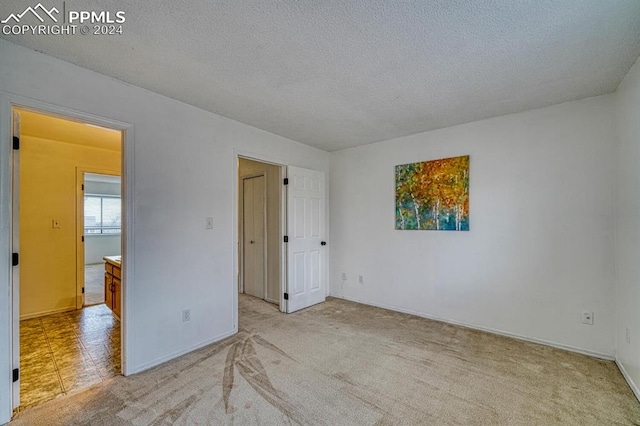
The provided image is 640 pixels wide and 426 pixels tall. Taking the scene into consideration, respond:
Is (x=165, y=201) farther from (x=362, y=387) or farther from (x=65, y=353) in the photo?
(x=362, y=387)

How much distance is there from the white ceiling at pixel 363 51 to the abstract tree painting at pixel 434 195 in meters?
0.79

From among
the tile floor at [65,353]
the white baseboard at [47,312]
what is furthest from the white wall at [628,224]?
the white baseboard at [47,312]

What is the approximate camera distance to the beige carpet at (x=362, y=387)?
6.05ft

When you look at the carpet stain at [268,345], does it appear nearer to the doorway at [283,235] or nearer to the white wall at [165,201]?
the white wall at [165,201]

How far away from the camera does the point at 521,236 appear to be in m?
3.03

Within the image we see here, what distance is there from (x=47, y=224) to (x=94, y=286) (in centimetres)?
217

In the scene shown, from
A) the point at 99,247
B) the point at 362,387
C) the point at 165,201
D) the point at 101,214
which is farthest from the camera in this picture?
the point at 101,214

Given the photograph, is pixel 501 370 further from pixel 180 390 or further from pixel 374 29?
pixel 374 29

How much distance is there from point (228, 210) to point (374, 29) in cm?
228

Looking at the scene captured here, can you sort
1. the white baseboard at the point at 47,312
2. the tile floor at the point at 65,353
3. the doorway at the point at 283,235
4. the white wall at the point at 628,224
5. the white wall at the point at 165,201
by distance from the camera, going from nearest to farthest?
the white wall at the point at 165,201 < the white wall at the point at 628,224 < the tile floor at the point at 65,353 < the white baseboard at the point at 47,312 < the doorway at the point at 283,235

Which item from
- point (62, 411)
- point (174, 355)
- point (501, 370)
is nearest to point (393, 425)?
point (501, 370)

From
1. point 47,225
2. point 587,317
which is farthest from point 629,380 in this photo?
point 47,225

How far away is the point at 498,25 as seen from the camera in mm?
1665

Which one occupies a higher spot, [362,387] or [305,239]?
[305,239]
